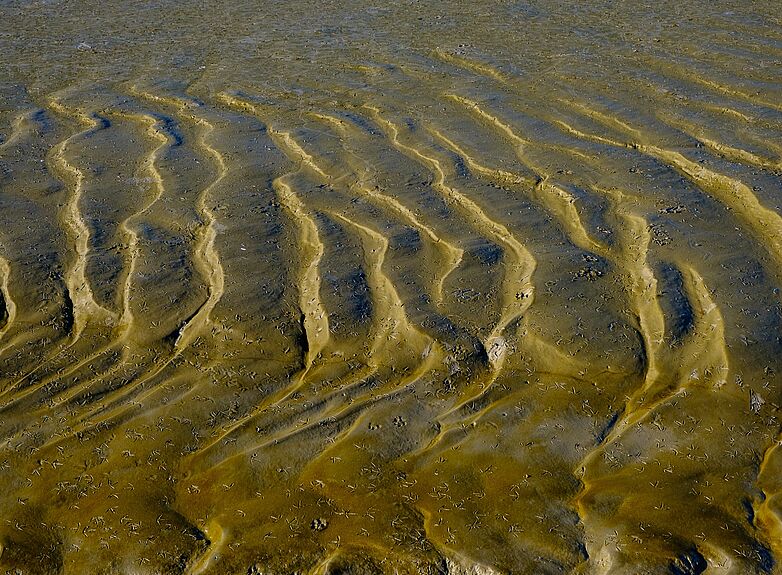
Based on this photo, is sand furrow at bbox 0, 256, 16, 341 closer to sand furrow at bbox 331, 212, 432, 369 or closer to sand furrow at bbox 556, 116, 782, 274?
sand furrow at bbox 331, 212, 432, 369

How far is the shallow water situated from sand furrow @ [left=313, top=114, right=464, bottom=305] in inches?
0.9

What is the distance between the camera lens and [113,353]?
10.6ft

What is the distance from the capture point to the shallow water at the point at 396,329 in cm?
245

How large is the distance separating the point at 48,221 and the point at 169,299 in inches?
47.9

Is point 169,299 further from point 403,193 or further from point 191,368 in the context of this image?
point 403,193

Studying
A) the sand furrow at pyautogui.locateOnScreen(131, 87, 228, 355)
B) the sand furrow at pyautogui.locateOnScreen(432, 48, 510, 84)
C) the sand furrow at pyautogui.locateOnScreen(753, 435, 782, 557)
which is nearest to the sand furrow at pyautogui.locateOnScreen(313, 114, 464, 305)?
the sand furrow at pyautogui.locateOnScreen(131, 87, 228, 355)

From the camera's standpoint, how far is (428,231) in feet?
13.5

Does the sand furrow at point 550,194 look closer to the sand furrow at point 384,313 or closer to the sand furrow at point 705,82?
the sand furrow at point 384,313

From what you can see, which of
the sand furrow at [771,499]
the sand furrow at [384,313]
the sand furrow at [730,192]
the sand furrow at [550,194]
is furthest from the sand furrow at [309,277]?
the sand furrow at [730,192]

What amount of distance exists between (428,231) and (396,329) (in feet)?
3.02

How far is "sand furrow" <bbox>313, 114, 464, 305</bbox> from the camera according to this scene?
3.67 metres

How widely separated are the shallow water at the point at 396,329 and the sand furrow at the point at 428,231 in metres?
0.02

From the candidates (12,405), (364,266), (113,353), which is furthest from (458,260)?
(12,405)

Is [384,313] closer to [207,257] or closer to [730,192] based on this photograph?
[207,257]
